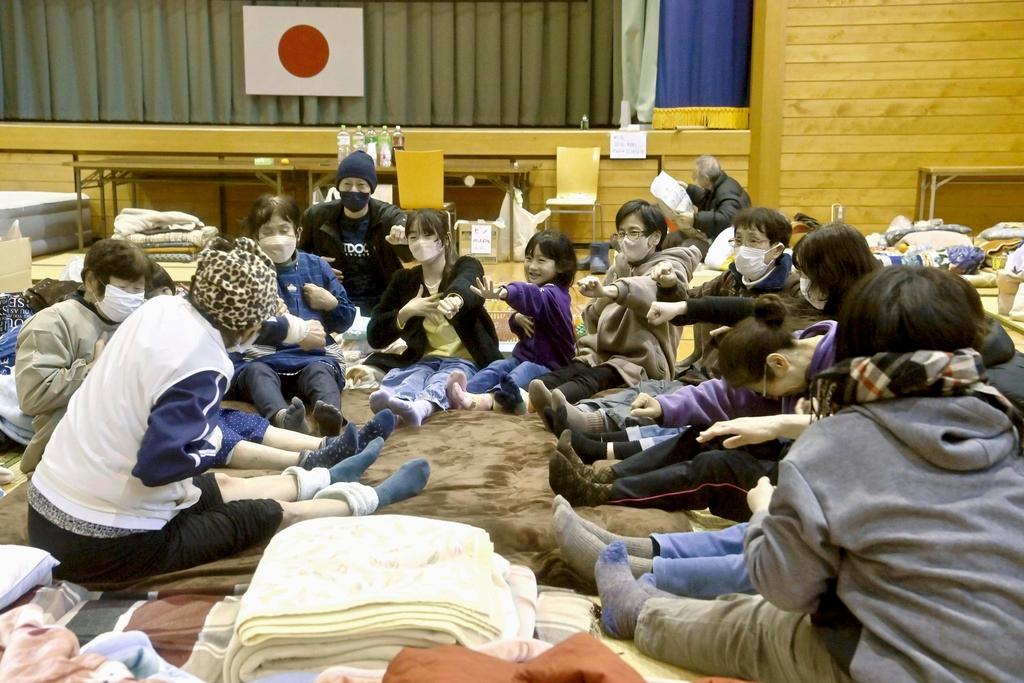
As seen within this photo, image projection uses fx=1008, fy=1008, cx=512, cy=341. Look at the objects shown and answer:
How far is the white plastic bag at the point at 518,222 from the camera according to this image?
6672mm

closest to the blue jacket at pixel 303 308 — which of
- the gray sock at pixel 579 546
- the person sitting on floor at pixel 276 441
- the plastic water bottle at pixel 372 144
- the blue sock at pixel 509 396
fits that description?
the person sitting on floor at pixel 276 441

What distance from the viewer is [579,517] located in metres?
2.15

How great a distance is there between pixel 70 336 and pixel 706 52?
214 inches

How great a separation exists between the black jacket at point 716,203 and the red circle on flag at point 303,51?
10.9ft

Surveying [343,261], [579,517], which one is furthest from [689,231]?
[579,517]

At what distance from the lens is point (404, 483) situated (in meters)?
2.40

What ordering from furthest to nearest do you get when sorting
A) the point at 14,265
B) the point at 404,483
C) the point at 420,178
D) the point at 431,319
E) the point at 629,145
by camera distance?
1. the point at 629,145
2. the point at 420,178
3. the point at 14,265
4. the point at 431,319
5. the point at 404,483

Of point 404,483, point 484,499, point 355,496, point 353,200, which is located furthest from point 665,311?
point 353,200

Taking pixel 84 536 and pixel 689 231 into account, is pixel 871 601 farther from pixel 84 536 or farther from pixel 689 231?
pixel 689 231

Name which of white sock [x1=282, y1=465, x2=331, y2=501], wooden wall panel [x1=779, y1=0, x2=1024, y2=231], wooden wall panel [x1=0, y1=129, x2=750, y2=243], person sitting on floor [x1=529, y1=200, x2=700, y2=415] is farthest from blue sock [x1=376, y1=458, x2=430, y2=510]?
wooden wall panel [x1=779, y1=0, x2=1024, y2=231]

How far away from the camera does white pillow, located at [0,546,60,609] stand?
6.09 feet

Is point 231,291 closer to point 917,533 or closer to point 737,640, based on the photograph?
point 737,640

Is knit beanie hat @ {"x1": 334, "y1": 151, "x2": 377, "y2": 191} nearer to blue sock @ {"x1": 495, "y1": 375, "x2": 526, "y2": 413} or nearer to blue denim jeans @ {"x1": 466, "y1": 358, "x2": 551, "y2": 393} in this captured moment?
blue denim jeans @ {"x1": 466, "y1": 358, "x2": 551, "y2": 393}

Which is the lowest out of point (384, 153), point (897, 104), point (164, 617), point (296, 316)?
point (164, 617)
